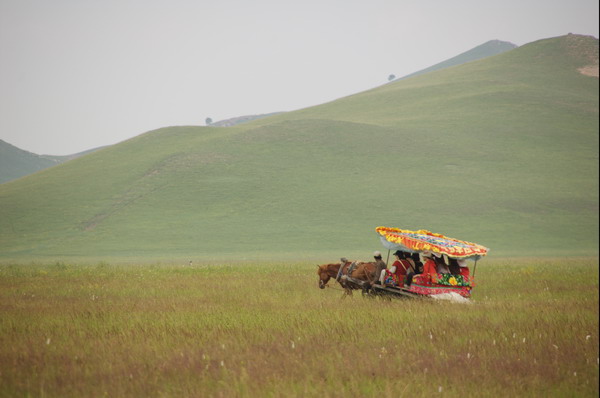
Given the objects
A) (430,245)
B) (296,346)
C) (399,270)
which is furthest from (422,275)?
Result: (296,346)

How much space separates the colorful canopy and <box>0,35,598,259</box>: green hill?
136 feet

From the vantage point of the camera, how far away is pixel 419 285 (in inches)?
627

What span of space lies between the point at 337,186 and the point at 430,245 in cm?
7335

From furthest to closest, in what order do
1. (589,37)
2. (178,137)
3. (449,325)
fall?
(589,37) → (178,137) → (449,325)

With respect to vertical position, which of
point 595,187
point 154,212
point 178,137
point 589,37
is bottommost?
point 595,187

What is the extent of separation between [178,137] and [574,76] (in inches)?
3611

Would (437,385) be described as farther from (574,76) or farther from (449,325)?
(574,76)

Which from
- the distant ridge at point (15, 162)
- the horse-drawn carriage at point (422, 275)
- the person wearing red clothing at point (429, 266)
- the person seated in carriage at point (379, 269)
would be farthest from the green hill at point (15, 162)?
the person wearing red clothing at point (429, 266)

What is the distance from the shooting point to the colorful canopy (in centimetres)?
1491

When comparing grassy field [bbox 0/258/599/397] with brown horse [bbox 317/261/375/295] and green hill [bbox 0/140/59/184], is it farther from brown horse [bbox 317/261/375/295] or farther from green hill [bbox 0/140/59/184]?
green hill [bbox 0/140/59/184]

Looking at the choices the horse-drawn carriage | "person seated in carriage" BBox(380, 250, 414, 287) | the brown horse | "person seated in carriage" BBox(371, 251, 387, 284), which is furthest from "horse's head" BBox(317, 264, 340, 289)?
"person seated in carriage" BBox(380, 250, 414, 287)

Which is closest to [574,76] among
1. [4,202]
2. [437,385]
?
[4,202]

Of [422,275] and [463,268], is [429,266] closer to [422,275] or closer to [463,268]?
[422,275]

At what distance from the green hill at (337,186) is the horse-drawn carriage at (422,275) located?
41.0 meters
